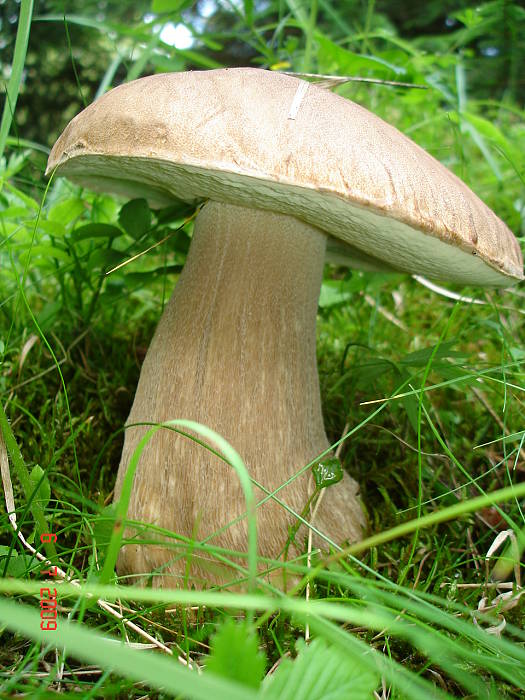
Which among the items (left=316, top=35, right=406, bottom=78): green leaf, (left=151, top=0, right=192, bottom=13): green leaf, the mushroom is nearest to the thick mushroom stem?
the mushroom

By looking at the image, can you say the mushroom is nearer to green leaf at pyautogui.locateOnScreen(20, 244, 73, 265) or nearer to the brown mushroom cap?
the brown mushroom cap

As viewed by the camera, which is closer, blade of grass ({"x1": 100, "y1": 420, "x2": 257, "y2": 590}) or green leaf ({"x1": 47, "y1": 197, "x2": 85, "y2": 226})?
blade of grass ({"x1": 100, "y1": 420, "x2": 257, "y2": 590})

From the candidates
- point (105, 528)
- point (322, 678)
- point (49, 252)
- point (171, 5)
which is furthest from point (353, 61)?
point (322, 678)

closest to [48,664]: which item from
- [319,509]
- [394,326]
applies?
[319,509]

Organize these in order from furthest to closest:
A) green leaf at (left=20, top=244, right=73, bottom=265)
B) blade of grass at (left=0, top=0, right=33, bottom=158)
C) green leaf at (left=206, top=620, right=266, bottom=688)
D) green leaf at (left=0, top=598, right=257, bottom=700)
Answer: green leaf at (left=20, top=244, right=73, bottom=265)
blade of grass at (left=0, top=0, right=33, bottom=158)
green leaf at (left=206, top=620, right=266, bottom=688)
green leaf at (left=0, top=598, right=257, bottom=700)

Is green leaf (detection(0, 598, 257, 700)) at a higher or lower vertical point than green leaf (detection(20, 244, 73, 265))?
lower

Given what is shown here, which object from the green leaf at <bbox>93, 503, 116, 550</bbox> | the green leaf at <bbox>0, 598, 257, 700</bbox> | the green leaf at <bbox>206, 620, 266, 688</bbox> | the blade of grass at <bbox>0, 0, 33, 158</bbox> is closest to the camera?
the green leaf at <bbox>0, 598, 257, 700</bbox>

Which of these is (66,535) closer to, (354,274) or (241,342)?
(241,342)

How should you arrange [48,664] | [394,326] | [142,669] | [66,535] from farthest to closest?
[394,326] → [66,535] → [48,664] → [142,669]
